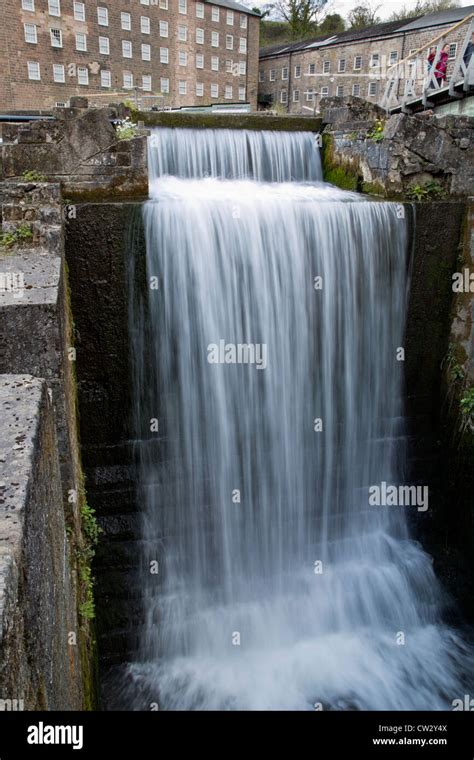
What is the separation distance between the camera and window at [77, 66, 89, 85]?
3328 centimetres

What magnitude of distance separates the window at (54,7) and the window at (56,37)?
0.78 meters

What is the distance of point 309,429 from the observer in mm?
6895

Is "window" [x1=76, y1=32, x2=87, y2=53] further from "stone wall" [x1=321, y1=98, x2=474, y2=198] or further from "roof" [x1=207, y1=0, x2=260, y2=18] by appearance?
"stone wall" [x1=321, y1=98, x2=474, y2=198]

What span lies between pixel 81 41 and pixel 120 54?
9.03 feet

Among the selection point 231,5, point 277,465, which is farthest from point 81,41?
point 277,465

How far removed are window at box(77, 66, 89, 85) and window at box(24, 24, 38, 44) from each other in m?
2.90

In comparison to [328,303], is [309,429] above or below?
below

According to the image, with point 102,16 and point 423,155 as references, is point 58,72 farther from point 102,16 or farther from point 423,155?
point 423,155

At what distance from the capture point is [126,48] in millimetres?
35125

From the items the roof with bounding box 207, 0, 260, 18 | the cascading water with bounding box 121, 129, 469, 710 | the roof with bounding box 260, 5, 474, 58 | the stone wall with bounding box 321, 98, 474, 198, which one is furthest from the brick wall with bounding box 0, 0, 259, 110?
the cascading water with bounding box 121, 129, 469, 710
